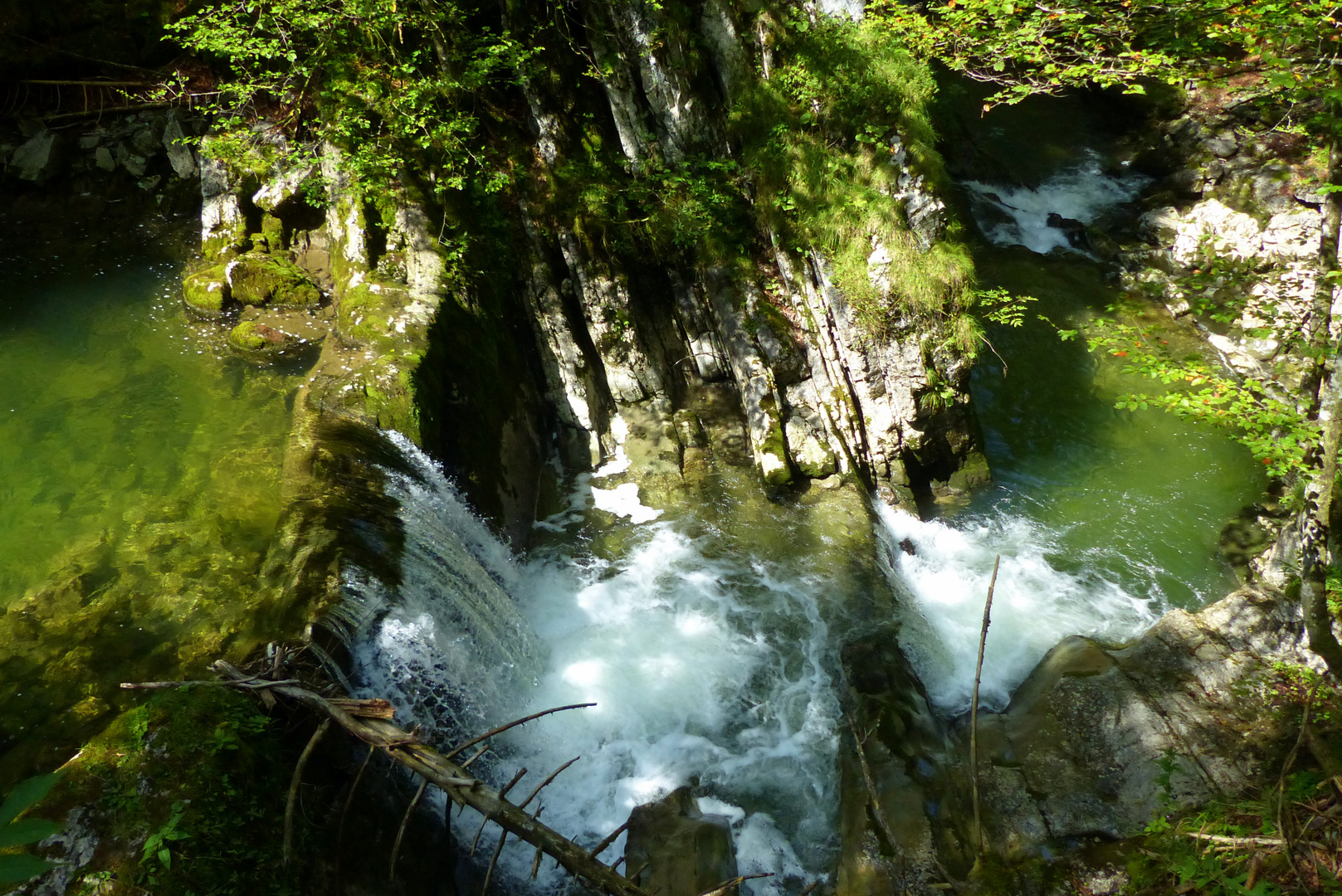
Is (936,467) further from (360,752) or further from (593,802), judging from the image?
(360,752)

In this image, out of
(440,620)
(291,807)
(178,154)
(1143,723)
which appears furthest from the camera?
(178,154)

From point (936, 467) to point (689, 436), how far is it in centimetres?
323

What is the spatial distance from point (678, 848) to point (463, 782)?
2.38 m

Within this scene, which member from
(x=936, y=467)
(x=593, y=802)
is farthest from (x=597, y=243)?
(x=593, y=802)

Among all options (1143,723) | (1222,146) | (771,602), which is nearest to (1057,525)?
(1143,723)

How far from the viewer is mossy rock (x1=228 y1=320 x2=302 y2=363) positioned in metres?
9.18

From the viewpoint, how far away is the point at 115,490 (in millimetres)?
7383

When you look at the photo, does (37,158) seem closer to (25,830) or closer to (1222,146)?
(25,830)

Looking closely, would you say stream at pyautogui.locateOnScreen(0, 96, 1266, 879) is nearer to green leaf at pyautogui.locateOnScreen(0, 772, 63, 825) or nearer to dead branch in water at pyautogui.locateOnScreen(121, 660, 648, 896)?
dead branch in water at pyautogui.locateOnScreen(121, 660, 648, 896)

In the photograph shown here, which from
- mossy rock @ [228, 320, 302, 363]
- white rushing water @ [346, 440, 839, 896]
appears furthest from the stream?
mossy rock @ [228, 320, 302, 363]

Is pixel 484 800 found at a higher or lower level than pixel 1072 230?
lower

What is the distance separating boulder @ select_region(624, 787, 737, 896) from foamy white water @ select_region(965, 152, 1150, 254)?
12163 mm

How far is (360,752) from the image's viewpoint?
15.0 feet

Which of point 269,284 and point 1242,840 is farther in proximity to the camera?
point 269,284
